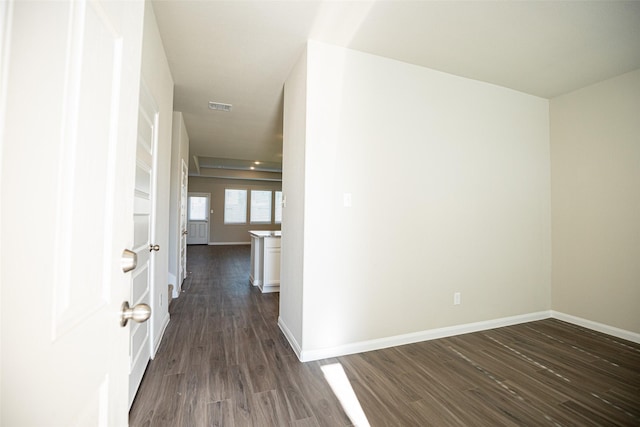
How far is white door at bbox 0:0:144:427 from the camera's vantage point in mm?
320

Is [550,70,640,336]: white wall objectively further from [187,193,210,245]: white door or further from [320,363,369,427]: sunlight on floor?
[187,193,210,245]: white door

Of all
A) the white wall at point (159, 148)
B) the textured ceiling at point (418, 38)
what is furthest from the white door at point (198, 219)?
the white wall at point (159, 148)

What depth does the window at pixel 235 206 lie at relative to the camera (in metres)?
9.98

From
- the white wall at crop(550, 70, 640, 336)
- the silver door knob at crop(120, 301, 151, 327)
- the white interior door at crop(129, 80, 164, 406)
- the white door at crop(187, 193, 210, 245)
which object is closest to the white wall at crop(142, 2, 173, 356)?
the white interior door at crop(129, 80, 164, 406)

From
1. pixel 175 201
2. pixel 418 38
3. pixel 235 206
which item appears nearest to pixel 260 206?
pixel 235 206

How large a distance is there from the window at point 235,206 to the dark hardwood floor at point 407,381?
738 cm

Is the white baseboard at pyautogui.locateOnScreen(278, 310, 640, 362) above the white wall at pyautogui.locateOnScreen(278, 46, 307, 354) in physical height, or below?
below

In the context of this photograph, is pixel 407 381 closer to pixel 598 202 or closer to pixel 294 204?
pixel 294 204

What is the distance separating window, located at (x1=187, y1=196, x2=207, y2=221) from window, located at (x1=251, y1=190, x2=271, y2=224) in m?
1.67

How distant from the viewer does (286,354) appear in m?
2.29

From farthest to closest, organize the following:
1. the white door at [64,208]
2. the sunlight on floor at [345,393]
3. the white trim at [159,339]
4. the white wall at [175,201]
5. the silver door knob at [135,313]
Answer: the white wall at [175,201] < the white trim at [159,339] < the sunlight on floor at [345,393] < the silver door knob at [135,313] < the white door at [64,208]

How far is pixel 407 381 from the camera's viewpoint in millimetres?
1932

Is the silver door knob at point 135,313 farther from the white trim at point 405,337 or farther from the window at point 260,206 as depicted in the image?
the window at point 260,206

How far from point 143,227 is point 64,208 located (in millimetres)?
1690
